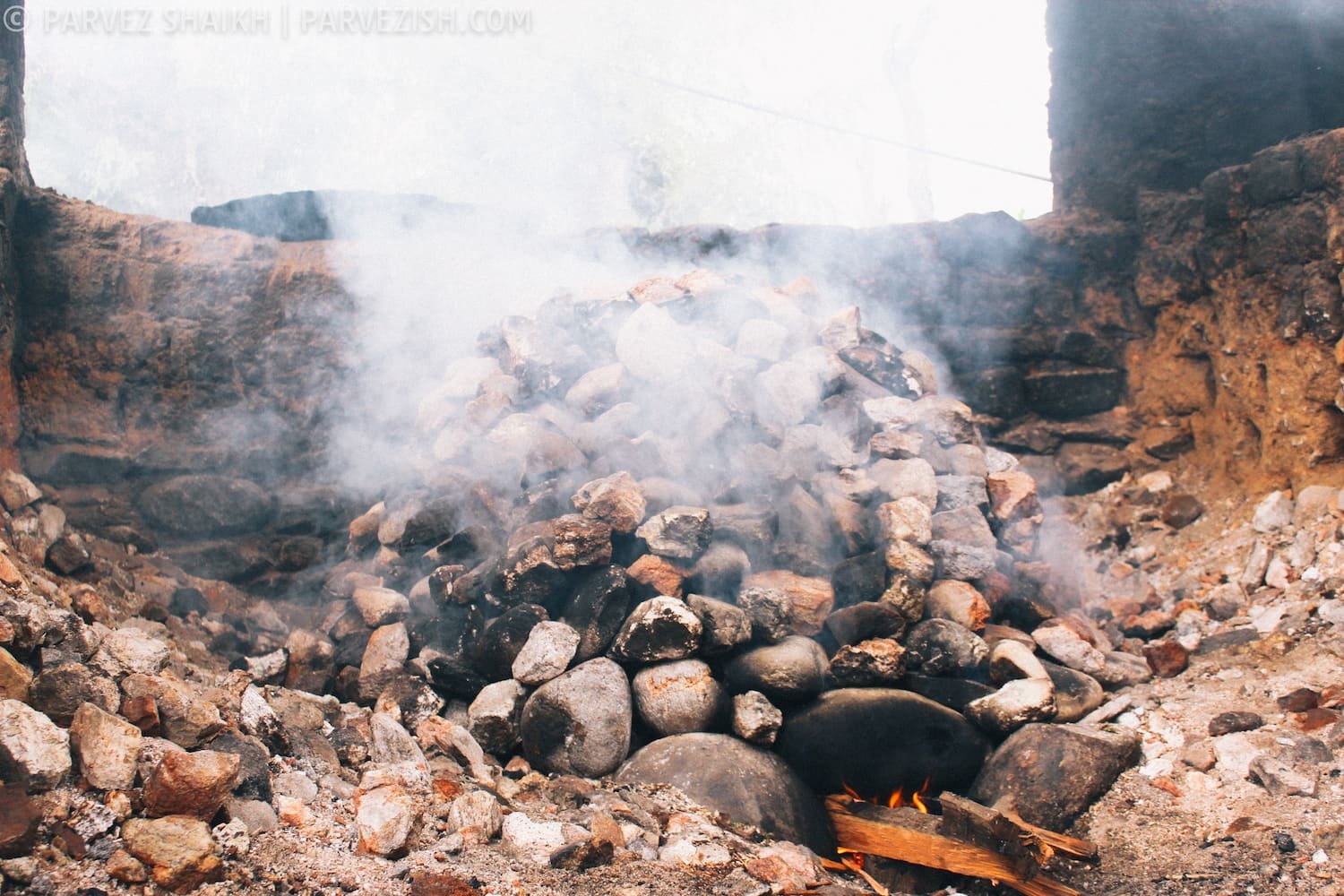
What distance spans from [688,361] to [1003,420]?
312cm

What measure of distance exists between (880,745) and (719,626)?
0.86 m

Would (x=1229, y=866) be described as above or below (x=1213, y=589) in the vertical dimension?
below

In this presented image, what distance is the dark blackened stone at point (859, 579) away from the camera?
4418mm

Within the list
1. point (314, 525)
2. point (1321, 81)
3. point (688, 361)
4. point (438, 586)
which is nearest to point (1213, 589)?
point (688, 361)

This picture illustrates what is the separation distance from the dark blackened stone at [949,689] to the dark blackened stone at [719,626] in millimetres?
784

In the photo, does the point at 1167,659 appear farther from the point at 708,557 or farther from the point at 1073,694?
the point at 708,557

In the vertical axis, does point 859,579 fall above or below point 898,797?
above

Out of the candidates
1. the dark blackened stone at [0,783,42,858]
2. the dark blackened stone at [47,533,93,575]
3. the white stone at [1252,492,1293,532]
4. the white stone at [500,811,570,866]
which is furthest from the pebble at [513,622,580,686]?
the white stone at [1252,492,1293,532]

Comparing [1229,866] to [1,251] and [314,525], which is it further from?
[1,251]

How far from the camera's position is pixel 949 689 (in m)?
4.11

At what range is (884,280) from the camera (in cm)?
727

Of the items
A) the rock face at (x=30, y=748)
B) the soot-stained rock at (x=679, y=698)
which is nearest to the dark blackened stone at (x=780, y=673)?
the soot-stained rock at (x=679, y=698)

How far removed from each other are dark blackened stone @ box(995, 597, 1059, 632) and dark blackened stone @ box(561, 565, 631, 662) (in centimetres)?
198

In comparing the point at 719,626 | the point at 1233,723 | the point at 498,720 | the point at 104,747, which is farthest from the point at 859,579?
the point at 104,747
